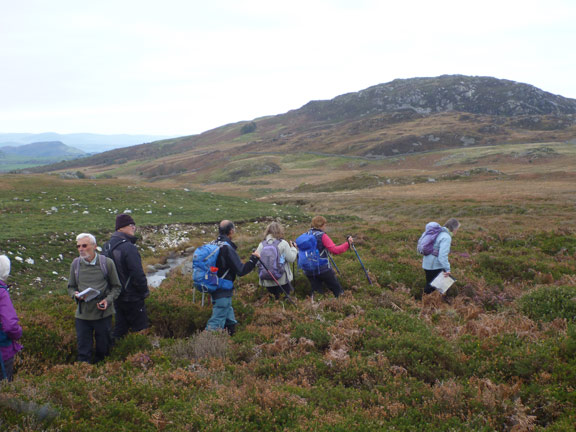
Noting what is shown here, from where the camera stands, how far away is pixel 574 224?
21.1 m

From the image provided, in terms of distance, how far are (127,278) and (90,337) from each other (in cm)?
128

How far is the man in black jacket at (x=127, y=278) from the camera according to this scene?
7273 millimetres

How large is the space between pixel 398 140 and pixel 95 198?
332 ft

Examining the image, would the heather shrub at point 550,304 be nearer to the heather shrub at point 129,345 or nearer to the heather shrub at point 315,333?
the heather shrub at point 315,333

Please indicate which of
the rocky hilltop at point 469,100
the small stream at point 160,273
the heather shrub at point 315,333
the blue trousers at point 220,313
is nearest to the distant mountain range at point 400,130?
the rocky hilltop at point 469,100

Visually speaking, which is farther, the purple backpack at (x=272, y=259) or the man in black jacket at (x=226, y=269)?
the purple backpack at (x=272, y=259)

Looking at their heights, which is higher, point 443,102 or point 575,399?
point 443,102

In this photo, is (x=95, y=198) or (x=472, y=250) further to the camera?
(x=95, y=198)

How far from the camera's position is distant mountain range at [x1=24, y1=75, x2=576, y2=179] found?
381 ft

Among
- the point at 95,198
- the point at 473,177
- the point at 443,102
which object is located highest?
the point at 443,102

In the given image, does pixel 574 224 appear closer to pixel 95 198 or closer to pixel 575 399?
pixel 575 399

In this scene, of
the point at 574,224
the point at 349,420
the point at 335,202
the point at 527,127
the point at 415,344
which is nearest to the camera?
the point at 349,420

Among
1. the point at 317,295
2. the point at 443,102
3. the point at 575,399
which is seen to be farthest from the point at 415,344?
the point at 443,102

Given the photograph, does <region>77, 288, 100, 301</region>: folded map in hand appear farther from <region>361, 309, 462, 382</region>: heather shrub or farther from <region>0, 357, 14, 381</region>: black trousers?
<region>361, 309, 462, 382</region>: heather shrub
